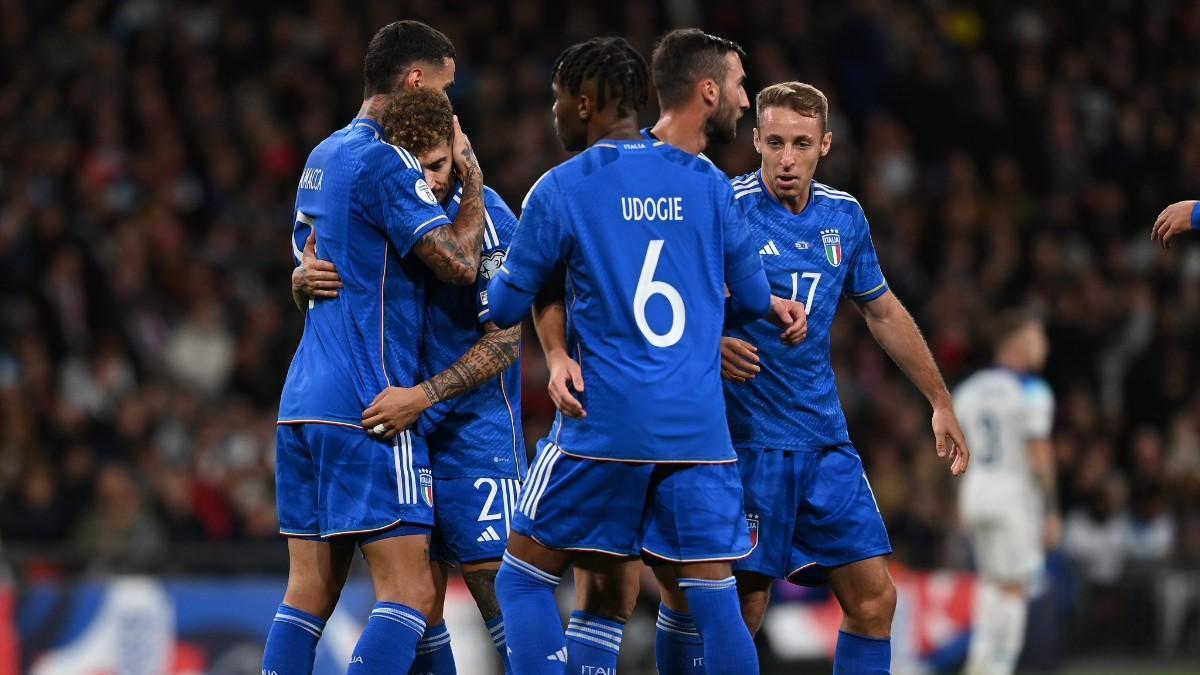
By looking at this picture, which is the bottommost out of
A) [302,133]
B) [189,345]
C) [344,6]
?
[189,345]

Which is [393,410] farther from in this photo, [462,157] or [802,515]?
[802,515]

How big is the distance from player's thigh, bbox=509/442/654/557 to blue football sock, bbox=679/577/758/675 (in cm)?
27

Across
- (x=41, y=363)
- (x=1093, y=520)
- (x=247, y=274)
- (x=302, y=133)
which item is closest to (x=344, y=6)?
(x=302, y=133)

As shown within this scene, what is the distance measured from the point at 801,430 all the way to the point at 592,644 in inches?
45.2

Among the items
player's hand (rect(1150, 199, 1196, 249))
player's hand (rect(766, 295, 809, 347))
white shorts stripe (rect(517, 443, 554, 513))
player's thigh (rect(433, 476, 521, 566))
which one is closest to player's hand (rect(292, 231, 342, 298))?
player's thigh (rect(433, 476, 521, 566))

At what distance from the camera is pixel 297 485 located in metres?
5.87

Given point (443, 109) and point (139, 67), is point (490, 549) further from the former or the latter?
point (139, 67)

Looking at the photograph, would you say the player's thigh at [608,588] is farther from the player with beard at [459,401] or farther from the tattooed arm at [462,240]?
the tattooed arm at [462,240]

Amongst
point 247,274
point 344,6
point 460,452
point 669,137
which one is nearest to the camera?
point 669,137

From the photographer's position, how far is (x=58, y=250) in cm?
1345

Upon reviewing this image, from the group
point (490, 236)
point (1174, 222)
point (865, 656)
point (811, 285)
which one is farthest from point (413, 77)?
point (1174, 222)

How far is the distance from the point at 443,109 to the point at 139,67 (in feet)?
33.2

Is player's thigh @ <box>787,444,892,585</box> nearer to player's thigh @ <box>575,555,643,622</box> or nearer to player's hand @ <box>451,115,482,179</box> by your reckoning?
player's thigh @ <box>575,555,643,622</box>

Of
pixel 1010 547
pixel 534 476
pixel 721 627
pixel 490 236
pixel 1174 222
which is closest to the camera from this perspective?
pixel 721 627
